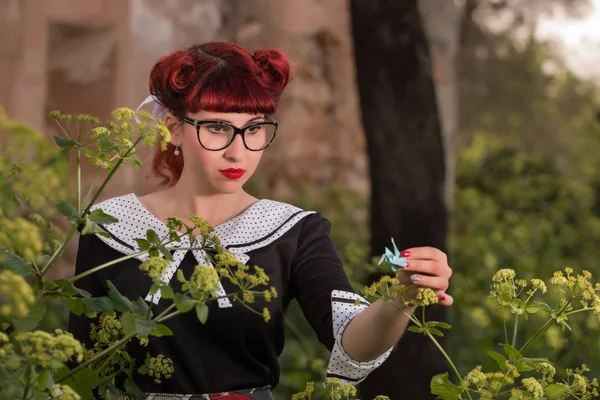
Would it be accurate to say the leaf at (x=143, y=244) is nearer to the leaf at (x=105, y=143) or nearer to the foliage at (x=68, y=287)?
the foliage at (x=68, y=287)

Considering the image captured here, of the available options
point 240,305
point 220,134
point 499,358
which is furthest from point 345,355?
point 220,134

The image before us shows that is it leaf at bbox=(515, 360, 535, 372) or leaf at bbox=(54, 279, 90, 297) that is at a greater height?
leaf at bbox=(54, 279, 90, 297)

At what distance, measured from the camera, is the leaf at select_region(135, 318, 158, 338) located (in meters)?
2.01

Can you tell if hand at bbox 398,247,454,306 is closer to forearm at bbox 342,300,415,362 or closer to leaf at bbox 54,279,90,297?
forearm at bbox 342,300,415,362

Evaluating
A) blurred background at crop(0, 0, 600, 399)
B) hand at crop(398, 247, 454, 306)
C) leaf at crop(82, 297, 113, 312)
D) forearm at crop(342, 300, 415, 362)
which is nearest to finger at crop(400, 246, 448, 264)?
hand at crop(398, 247, 454, 306)

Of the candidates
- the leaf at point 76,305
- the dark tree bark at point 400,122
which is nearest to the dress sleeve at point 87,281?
the leaf at point 76,305

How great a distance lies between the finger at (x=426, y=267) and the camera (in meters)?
2.25

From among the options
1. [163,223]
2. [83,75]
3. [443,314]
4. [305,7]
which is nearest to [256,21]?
[305,7]

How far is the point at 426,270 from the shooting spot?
2256 mm

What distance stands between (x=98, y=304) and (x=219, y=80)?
2.72 feet

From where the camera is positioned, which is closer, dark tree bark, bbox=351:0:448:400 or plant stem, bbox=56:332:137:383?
plant stem, bbox=56:332:137:383

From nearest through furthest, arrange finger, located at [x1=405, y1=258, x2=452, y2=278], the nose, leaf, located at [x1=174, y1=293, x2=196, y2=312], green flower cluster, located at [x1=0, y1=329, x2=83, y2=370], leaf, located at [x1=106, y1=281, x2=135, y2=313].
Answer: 1. green flower cluster, located at [x1=0, y1=329, x2=83, y2=370]
2. leaf, located at [x1=174, y1=293, x2=196, y2=312]
3. leaf, located at [x1=106, y1=281, x2=135, y2=313]
4. finger, located at [x1=405, y1=258, x2=452, y2=278]
5. the nose

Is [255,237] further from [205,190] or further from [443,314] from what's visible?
[443,314]

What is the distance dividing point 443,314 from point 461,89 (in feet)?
39.0
